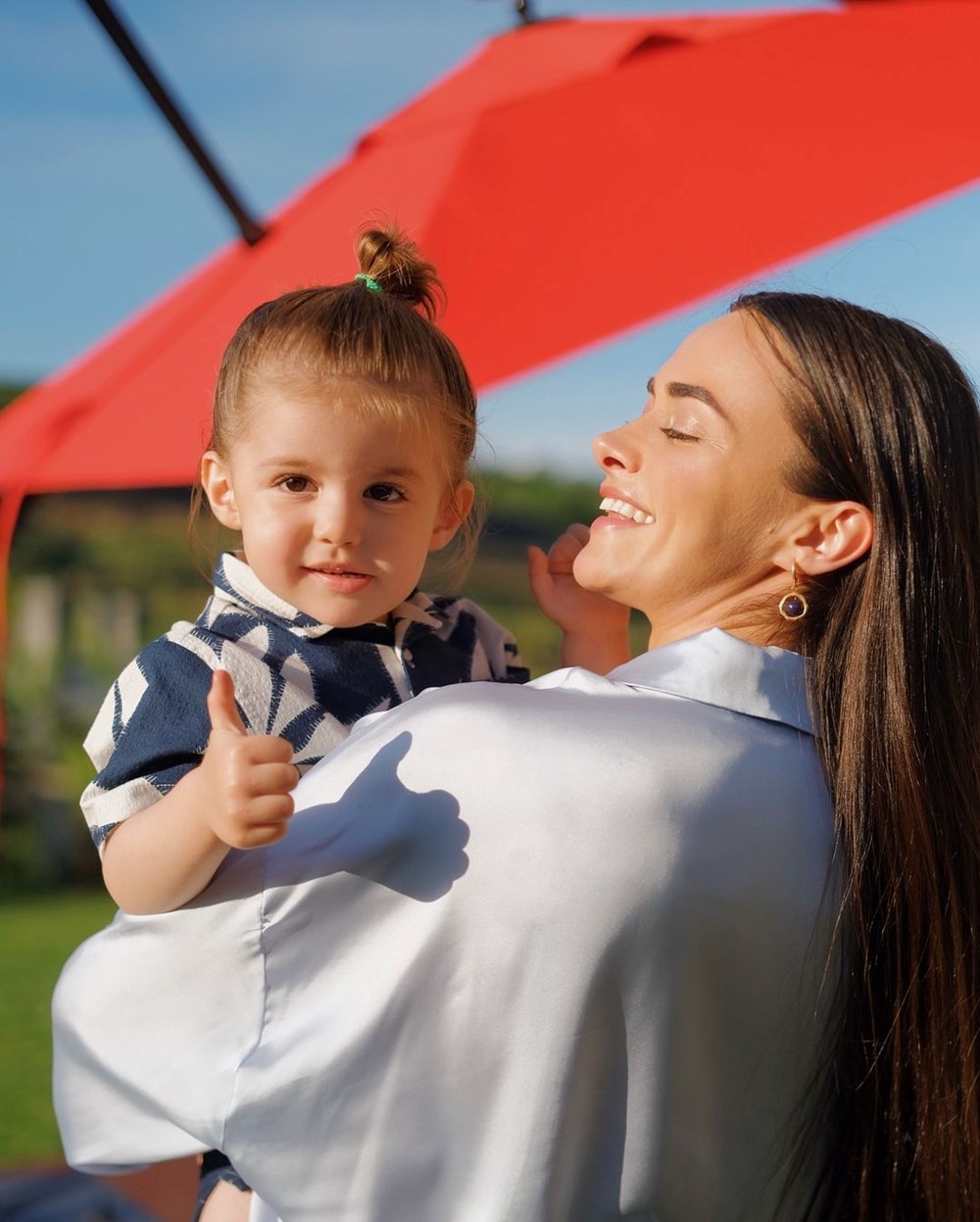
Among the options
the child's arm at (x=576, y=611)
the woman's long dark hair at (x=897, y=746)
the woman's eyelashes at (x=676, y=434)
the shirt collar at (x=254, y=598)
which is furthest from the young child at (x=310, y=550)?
the woman's long dark hair at (x=897, y=746)

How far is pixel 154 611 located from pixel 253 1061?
9894 millimetres

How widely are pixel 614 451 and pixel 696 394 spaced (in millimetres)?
114

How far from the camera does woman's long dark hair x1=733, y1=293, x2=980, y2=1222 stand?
4.70 ft

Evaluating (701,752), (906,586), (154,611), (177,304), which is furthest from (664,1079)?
(154,611)

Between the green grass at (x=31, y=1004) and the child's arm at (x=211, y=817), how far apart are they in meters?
3.05

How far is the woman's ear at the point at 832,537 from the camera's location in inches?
62.6

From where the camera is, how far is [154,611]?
1096cm

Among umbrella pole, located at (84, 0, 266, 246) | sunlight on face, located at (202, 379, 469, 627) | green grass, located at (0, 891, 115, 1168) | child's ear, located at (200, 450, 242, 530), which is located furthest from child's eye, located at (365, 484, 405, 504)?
green grass, located at (0, 891, 115, 1168)

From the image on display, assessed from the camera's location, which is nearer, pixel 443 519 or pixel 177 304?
pixel 443 519

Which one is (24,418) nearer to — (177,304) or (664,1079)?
(177,304)

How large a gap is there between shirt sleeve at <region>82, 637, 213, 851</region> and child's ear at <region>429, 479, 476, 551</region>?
49cm

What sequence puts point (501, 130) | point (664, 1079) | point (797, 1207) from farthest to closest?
point (501, 130)
point (797, 1207)
point (664, 1079)

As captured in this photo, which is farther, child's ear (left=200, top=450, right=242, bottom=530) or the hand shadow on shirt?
child's ear (left=200, top=450, right=242, bottom=530)

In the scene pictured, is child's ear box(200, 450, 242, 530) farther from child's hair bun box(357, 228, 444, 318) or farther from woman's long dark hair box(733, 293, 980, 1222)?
woman's long dark hair box(733, 293, 980, 1222)
